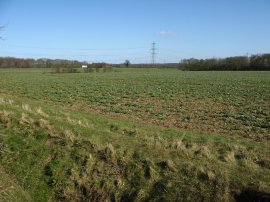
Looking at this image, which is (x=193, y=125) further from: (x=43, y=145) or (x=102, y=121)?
(x=43, y=145)

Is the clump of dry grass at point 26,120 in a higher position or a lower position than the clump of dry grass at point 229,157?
higher

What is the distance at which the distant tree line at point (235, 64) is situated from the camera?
105 metres

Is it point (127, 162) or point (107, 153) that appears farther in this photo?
point (107, 153)

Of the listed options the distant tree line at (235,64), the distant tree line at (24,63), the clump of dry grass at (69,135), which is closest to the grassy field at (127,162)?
the clump of dry grass at (69,135)

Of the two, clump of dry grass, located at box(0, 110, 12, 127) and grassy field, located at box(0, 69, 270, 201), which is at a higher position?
clump of dry grass, located at box(0, 110, 12, 127)

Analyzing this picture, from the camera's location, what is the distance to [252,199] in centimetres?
665

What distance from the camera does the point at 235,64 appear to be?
10794 centimetres

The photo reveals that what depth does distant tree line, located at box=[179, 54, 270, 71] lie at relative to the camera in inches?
4117

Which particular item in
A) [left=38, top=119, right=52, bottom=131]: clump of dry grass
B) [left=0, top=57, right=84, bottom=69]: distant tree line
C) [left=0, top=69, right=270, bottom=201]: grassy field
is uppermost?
[left=0, top=57, right=84, bottom=69]: distant tree line

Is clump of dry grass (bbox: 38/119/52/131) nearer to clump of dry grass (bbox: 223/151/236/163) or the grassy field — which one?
the grassy field

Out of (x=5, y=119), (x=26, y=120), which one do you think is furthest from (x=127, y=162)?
(x=5, y=119)

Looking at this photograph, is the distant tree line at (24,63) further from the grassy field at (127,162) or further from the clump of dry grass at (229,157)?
the clump of dry grass at (229,157)

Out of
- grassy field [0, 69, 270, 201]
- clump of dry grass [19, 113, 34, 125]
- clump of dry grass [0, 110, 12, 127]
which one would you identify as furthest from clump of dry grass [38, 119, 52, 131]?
clump of dry grass [0, 110, 12, 127]

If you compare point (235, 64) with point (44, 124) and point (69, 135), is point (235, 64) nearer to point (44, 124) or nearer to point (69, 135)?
point (44, 124)
